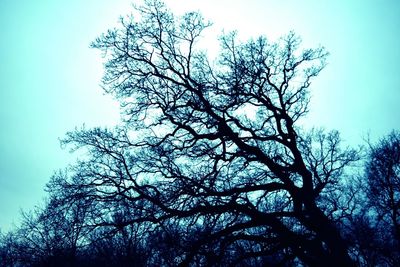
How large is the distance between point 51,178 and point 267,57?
31.6ft

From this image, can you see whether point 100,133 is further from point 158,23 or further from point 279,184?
A: point 279,184

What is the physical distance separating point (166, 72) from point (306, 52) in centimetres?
596

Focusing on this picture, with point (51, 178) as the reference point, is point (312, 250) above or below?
Answer: below

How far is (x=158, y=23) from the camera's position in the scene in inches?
471

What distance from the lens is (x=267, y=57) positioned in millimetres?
11383

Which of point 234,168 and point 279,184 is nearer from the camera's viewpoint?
point 279,184

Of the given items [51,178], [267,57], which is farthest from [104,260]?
[267,57]

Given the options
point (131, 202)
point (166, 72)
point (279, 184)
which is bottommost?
point (279, 184)

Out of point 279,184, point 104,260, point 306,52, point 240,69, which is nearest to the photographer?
point 279,184

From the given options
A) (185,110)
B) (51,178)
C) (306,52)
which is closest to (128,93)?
(185,110)

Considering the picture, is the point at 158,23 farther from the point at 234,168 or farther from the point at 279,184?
the point at 279,184

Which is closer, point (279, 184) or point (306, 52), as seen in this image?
point (279, 184)

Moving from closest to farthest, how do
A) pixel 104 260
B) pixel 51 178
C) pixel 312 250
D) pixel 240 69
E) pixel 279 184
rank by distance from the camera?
pixel 312 250 < pixel 279 184 < pixel 51 178 < pixel 240 69 < pixel 104 260

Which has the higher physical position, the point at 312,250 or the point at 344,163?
the point at 344,163
